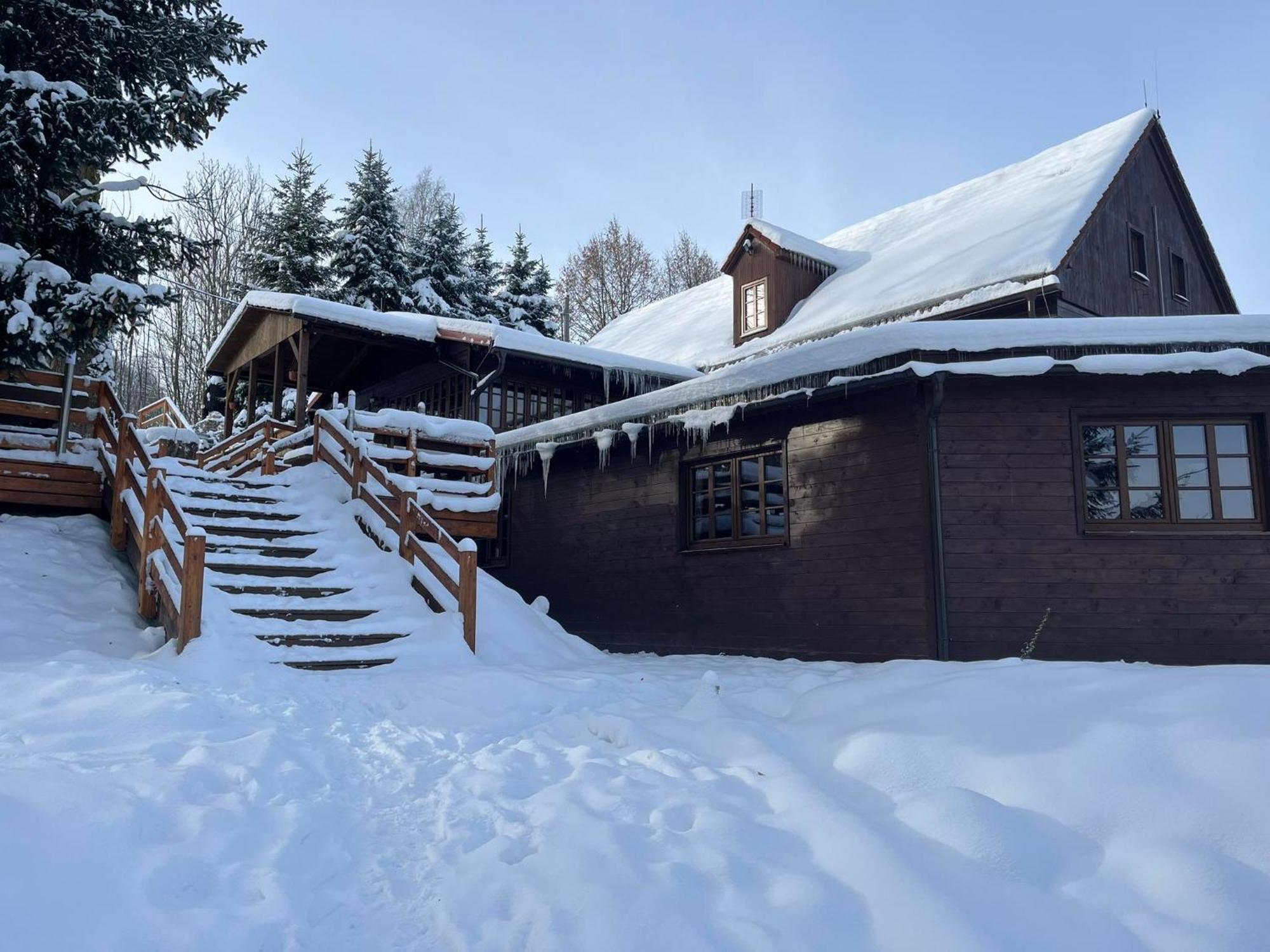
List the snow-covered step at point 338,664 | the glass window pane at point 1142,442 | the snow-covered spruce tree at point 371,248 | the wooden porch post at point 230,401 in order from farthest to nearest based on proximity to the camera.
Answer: the snow-covered spruce tree at point 371,248
the wooden porch post at point 230,401
the glass window pane at point 1142,442
the snow-covered step at point 338,664

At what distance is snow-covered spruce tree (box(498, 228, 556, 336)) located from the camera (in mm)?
27609

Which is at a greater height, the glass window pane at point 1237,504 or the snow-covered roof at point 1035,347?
the snow-covered roof at point 1035,347

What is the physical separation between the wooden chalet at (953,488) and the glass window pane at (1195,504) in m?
0.02

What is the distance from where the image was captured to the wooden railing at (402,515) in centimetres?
748

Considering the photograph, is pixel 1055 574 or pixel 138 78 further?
pixel 138 78

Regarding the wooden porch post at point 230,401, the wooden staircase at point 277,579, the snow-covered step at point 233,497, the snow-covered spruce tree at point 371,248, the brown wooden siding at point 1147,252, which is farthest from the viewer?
the snow-covered spruce tree at point 371,248

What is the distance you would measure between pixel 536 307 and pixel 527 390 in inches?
541

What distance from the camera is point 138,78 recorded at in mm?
9492

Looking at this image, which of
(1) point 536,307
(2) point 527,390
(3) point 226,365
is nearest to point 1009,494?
(2) point 527,390

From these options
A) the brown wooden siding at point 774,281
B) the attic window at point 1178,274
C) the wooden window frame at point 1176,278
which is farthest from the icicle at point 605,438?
the attic window at point 1178,274

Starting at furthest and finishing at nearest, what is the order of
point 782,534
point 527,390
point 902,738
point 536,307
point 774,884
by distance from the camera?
point 536,307
point 527,390
point 782,534
point 902,738
point 774,884

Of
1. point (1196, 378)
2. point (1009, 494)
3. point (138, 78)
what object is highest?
point (138, 78)

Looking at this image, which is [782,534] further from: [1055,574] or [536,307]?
[536,307]

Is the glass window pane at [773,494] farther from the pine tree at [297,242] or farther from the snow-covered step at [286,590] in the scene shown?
the pine tree at [297,242]
